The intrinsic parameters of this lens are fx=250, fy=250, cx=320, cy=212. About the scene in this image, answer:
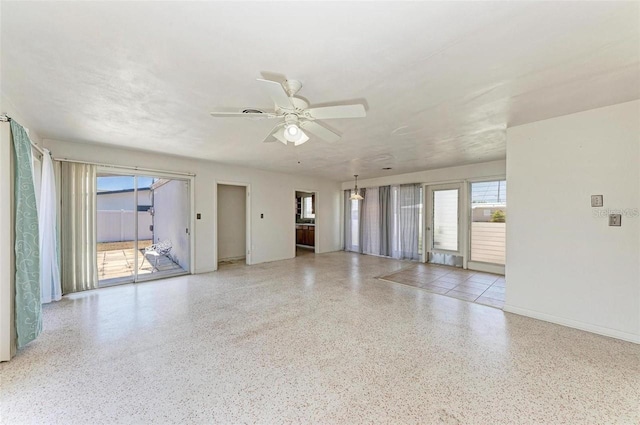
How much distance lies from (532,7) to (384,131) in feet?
6.85

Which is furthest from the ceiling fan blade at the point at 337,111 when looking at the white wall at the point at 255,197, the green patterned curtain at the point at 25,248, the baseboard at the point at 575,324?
the baseboard at the point at 575,324

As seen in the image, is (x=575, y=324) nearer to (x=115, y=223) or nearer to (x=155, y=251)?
(x=115, y=223)

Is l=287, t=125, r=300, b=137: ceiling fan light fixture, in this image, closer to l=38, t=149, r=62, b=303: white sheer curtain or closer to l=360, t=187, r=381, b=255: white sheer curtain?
l=38, t=149, r=62, b=303: white sheer curtain

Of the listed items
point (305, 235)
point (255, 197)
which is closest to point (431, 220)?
point (305, 235)

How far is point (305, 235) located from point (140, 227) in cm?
545

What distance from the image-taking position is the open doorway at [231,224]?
22.5 ft

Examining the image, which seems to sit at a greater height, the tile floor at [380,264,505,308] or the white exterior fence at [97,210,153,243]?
the white exterior fence at [97,210,153,243]

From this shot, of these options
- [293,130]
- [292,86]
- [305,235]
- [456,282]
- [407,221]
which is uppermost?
[292,86]

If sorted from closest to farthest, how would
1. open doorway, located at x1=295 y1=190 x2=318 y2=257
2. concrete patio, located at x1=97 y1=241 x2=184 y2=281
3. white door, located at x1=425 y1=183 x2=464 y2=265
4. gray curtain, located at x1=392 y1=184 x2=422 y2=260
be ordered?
concrete patio, located at x1=97 y1=241 x2=184 y2=281 < white door, located at x1=425 y1=183 x2=464 y2=265 < gray curtain, located at x1=392 y1=184 x2=422 y2=260 < open doorway, located at x1=295 y1=190 x2=318 y2=257

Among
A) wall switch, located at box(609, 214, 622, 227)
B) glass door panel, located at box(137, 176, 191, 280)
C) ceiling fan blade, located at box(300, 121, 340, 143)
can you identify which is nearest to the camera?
ceiling fan blade, located at box(300, 121, 340, 143)

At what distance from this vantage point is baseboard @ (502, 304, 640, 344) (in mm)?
2579

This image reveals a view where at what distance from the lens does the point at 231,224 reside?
7.08 m

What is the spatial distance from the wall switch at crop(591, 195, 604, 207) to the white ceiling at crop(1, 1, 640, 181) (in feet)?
3.19

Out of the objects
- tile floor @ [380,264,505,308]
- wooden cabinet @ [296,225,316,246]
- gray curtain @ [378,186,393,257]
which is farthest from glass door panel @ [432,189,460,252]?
wooden cabinet @ [296,225,316,246]
